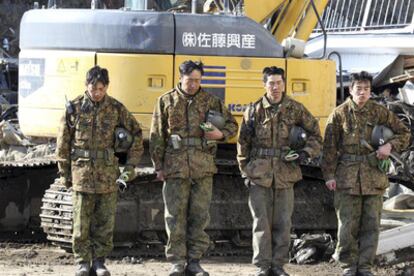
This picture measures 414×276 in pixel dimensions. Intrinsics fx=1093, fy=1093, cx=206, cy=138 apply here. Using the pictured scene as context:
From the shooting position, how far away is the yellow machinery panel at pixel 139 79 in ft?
34.2

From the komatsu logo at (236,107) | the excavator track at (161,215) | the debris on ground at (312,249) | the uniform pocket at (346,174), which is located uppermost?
the komatsu logo at (236,107)

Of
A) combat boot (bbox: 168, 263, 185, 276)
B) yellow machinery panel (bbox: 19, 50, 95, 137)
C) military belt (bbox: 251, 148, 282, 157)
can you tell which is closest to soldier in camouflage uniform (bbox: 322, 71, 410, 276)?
military belt (bbox: 251, 148, 282, 157)

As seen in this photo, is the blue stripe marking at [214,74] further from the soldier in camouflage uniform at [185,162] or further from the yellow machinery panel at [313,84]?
the soldier in camouflage uniform at [185,162]

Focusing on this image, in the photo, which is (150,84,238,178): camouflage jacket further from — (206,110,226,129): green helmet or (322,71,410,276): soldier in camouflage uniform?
(322,71,410,276): soldier in camouflage uniform

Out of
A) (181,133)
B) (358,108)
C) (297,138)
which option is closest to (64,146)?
(181,133)

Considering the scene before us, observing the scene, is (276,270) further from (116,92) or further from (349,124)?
(116,92)

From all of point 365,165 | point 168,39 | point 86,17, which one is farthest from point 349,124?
point 86,17

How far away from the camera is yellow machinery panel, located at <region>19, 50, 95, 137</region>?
10539mm

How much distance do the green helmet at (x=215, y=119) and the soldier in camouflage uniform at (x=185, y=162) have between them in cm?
4

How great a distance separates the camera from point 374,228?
9266 millimetres

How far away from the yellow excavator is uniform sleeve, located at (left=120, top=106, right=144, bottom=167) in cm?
108

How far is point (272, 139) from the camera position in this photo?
30.5ft

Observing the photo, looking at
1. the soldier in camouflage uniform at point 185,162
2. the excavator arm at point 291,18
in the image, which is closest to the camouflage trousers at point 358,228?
the soldier in camouflage uniform at point 185,162

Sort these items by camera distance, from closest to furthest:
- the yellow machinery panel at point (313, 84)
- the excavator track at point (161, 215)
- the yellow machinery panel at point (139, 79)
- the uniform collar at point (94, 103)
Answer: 1. the uniform collar at point (94, 103)
2. the yellow machinery panel at point (139, 79)
3. the yellow machinery panel at point (313, 84)
4. the excavator track at point (161, 215)
